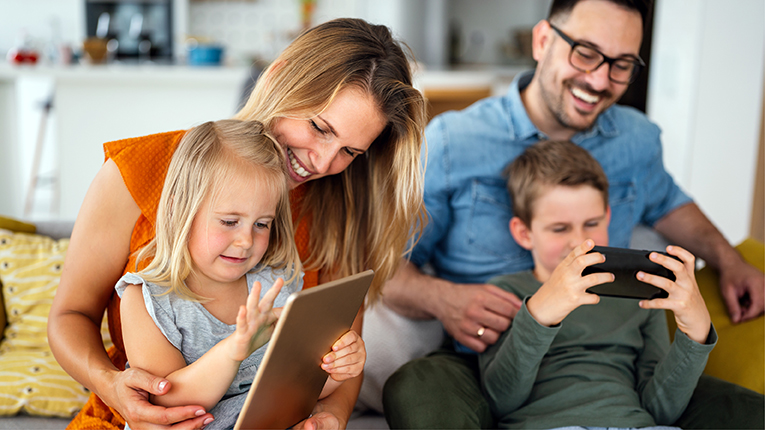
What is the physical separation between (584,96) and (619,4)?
0.85 feet

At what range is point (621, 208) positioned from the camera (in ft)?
6.18

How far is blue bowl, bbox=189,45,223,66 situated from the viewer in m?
4.49

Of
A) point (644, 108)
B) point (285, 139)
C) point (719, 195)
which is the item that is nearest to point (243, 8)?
point (644, 108)

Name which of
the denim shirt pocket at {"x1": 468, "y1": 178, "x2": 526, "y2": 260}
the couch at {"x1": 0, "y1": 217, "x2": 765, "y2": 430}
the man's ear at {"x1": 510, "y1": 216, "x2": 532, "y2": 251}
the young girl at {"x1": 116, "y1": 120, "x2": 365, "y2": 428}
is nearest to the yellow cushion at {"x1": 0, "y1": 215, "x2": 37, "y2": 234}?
the couch at {"x1": 0, "y1": 217, "x2": 765, "y2": 430}

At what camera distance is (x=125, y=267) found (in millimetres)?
1238

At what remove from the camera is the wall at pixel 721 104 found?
127 inches

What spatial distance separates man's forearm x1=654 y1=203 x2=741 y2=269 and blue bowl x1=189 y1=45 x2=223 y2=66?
11.3 feet

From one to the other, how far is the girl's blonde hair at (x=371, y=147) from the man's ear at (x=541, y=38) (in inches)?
25.7

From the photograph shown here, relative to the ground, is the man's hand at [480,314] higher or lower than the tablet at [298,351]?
lower

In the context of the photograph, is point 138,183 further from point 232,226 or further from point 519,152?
point 519,152

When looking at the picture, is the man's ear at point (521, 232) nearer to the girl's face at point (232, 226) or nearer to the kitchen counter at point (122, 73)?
the girl's face at point (232, 226)

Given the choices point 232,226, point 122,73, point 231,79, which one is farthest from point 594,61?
point 122,73

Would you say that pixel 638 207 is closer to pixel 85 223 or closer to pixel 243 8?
pixel 85 223

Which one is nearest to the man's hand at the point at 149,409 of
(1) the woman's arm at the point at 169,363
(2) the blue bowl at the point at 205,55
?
(1) the woman's arm at the point at 169,363
